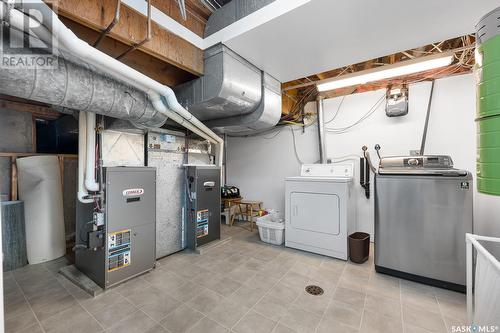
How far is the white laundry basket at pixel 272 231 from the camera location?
3.61 meters

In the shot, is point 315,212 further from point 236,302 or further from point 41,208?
point 41,208

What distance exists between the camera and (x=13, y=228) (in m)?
2.92

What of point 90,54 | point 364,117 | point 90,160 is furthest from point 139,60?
point 364,117

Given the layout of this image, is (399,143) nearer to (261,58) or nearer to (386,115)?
(386,115)

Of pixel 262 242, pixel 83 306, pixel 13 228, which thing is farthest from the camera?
pixel 262 242

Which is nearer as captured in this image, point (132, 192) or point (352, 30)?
point (352, 30)

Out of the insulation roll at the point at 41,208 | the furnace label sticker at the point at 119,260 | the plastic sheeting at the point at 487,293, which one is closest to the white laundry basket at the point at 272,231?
the furnace label sticker at the point at 119,260

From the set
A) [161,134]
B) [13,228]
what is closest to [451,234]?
[161,134]

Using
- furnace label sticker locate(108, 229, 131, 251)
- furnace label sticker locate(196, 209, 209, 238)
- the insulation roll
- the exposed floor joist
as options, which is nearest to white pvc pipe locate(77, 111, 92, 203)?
furnace label sticker locate(108, 229, 131, 251)

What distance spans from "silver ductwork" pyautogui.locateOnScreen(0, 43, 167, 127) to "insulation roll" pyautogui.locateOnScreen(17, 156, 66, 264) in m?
2.09

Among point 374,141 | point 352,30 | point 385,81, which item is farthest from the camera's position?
point 374,141

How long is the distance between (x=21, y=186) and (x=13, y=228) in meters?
0.60

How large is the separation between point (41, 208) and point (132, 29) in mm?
2934

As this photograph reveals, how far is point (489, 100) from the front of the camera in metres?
1.14
